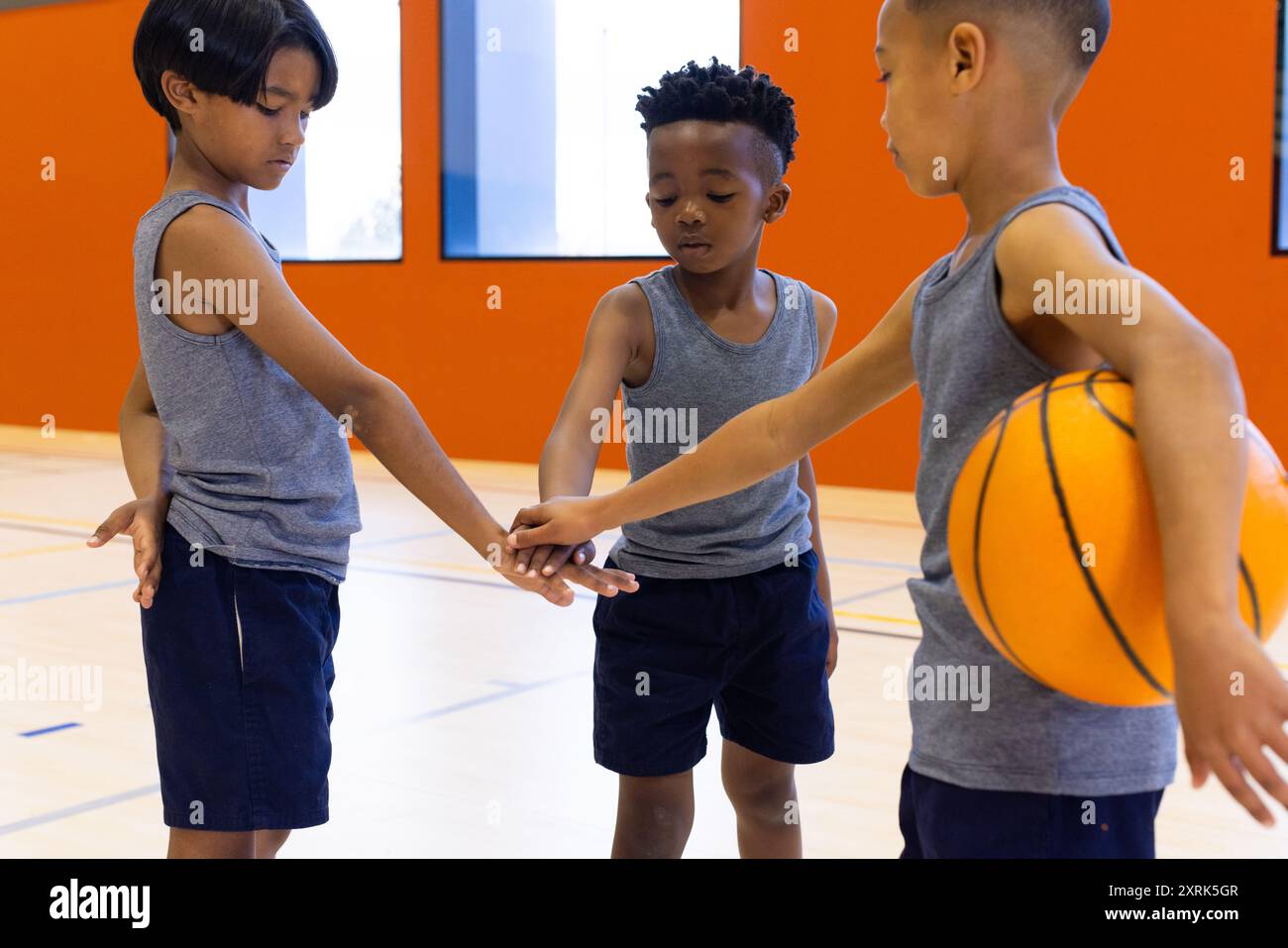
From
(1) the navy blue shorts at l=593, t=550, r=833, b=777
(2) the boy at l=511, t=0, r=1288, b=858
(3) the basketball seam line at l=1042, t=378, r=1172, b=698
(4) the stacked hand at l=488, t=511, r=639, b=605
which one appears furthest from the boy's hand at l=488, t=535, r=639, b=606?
(3) the basketball seam line at l=1042, t=378, r=1172, b=698

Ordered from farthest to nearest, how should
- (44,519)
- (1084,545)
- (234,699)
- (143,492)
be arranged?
(44,519) → (143,492) → (234,699) → (1084,545)

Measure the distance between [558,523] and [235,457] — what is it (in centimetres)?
39

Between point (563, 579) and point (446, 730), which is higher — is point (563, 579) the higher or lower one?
the higher one

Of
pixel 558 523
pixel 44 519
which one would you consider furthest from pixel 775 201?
pixel 44 519

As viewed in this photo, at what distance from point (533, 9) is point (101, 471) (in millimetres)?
3250

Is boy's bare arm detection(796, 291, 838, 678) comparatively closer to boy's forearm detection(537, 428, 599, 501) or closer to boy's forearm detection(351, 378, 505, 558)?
boy's forearm detection(537, 428, 599, 501)

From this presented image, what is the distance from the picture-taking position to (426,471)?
1736 mm

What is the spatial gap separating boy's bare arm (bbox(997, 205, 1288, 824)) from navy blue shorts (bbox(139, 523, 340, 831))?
986mm

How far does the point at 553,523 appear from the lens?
176 centimetres

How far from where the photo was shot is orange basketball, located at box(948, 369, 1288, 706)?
3.35 feet

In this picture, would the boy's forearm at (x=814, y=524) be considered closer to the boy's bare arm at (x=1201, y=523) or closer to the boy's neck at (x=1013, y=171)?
the boy's neck at (x=1013, y=171)

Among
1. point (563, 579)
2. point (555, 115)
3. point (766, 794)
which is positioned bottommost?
point (766, 794)

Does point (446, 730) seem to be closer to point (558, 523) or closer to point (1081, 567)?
point (558, 523)

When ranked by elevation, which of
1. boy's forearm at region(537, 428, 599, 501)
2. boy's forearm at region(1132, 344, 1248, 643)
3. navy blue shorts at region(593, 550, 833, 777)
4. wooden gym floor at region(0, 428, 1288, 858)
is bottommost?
wooden gym floor at region(0, 428, 1288, 858)
